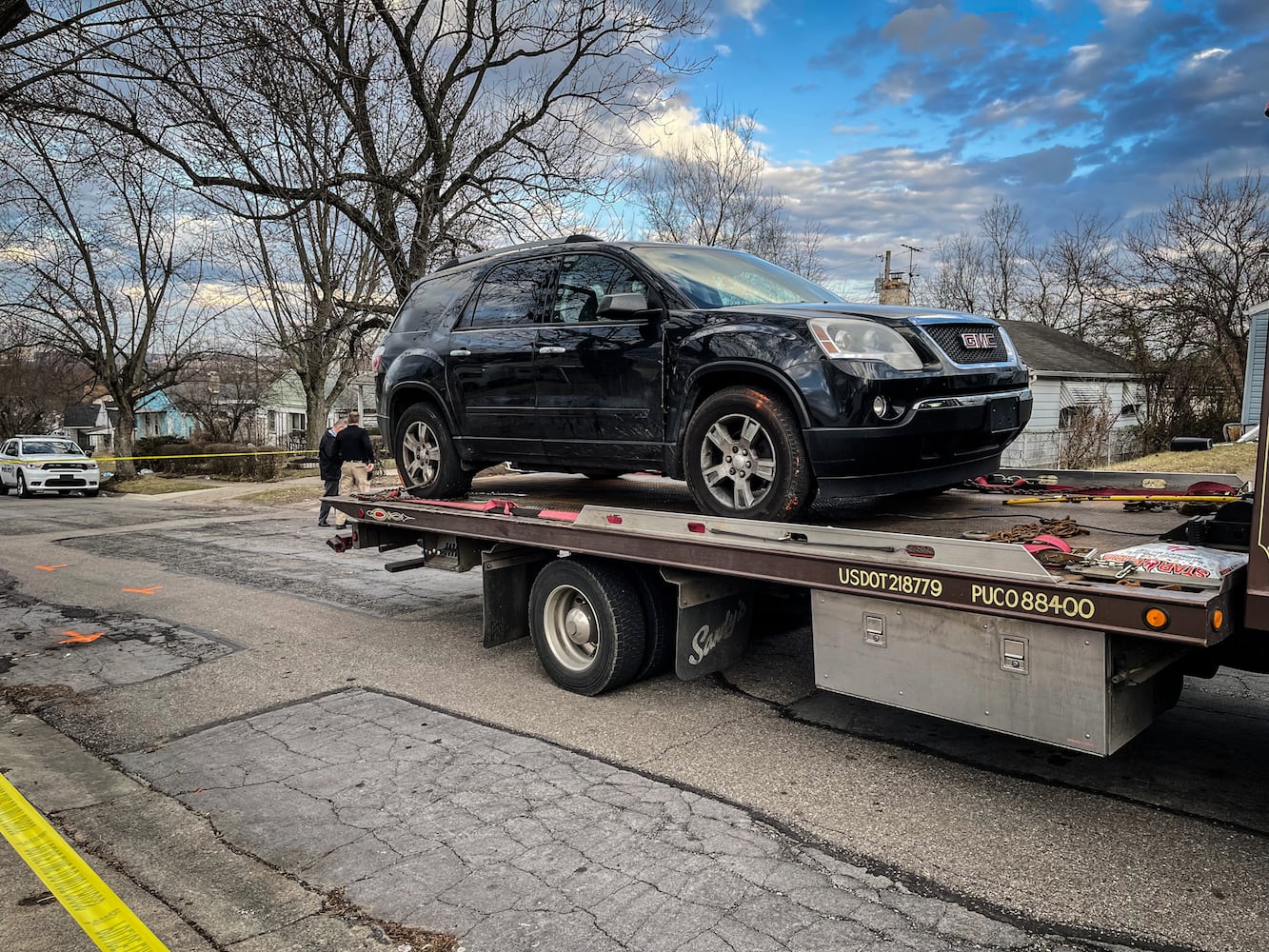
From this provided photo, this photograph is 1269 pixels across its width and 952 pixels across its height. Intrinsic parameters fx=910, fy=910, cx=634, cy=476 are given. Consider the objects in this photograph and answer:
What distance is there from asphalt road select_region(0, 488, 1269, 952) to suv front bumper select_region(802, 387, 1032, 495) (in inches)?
53.9

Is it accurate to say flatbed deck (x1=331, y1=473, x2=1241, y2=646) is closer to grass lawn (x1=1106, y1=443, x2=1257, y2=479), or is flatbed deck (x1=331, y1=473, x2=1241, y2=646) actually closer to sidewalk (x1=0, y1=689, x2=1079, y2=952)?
sidewalk (x1=0, y1=689, x2=1079, y2=952)

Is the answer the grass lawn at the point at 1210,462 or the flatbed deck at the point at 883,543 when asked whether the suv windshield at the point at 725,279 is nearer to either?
the flatbed deck at the point at 883,543

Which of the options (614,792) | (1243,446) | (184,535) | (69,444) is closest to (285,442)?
(69,444)

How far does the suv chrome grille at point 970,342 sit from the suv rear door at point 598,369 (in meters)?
1.51

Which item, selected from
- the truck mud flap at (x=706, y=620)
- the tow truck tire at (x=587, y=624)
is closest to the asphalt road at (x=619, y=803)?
the tow truck tire at (x=587, y=624)

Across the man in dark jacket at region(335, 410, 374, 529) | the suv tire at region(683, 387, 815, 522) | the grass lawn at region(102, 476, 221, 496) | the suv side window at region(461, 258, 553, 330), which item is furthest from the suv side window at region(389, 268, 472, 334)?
the grass lawn at region(102, 476, 221, 496)

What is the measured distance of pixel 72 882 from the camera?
11.1 ft

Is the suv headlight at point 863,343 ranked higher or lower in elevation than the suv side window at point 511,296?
lower

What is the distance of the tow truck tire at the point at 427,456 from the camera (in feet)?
22.2

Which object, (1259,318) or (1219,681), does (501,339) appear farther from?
(1259,318)

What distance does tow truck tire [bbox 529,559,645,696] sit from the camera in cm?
532

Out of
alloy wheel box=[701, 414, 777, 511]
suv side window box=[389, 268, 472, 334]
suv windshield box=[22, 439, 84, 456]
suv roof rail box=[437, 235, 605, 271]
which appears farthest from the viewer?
suv windshield box=[22, 439, 84, 456]

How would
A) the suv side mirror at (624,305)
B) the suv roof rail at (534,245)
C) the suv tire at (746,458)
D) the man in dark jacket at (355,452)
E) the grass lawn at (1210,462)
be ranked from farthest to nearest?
the man in dark jacket at (355,452), the grass lawn at (1210,462), the suv roof rail at (534,245), the suv side mirror at (624,305), the suv tire at (746,458)

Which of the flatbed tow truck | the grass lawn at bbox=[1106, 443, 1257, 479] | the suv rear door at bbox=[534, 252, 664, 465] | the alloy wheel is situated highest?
the suv rear door at bbox=[534, 252, 664, 465]
